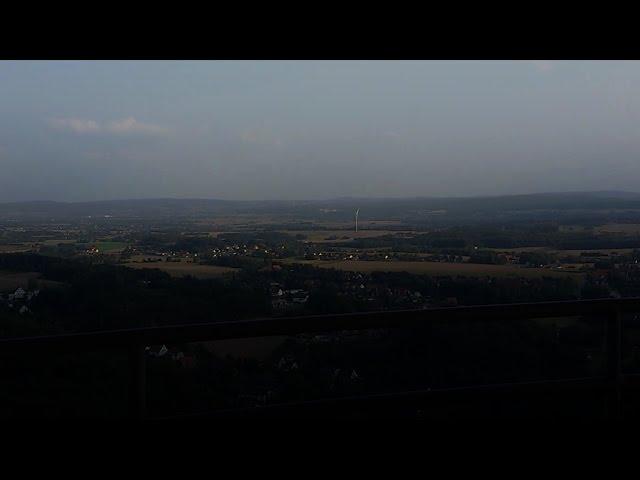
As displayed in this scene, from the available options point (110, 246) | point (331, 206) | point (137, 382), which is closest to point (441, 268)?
point (110, 246)

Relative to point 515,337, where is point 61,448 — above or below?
below

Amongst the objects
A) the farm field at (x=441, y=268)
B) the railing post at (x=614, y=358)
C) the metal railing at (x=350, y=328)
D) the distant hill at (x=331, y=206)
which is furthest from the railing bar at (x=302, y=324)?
the distant hill at (x=331, y=206)

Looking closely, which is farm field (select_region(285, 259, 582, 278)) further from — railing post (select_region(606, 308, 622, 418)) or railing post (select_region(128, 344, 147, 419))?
railing post (select_region(128, 344, 147, 419))

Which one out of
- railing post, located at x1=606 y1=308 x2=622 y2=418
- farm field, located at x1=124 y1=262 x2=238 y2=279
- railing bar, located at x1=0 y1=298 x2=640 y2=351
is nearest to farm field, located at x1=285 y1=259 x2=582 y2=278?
farm field, located at x1=124 y1=262 x2=238 y2=279
